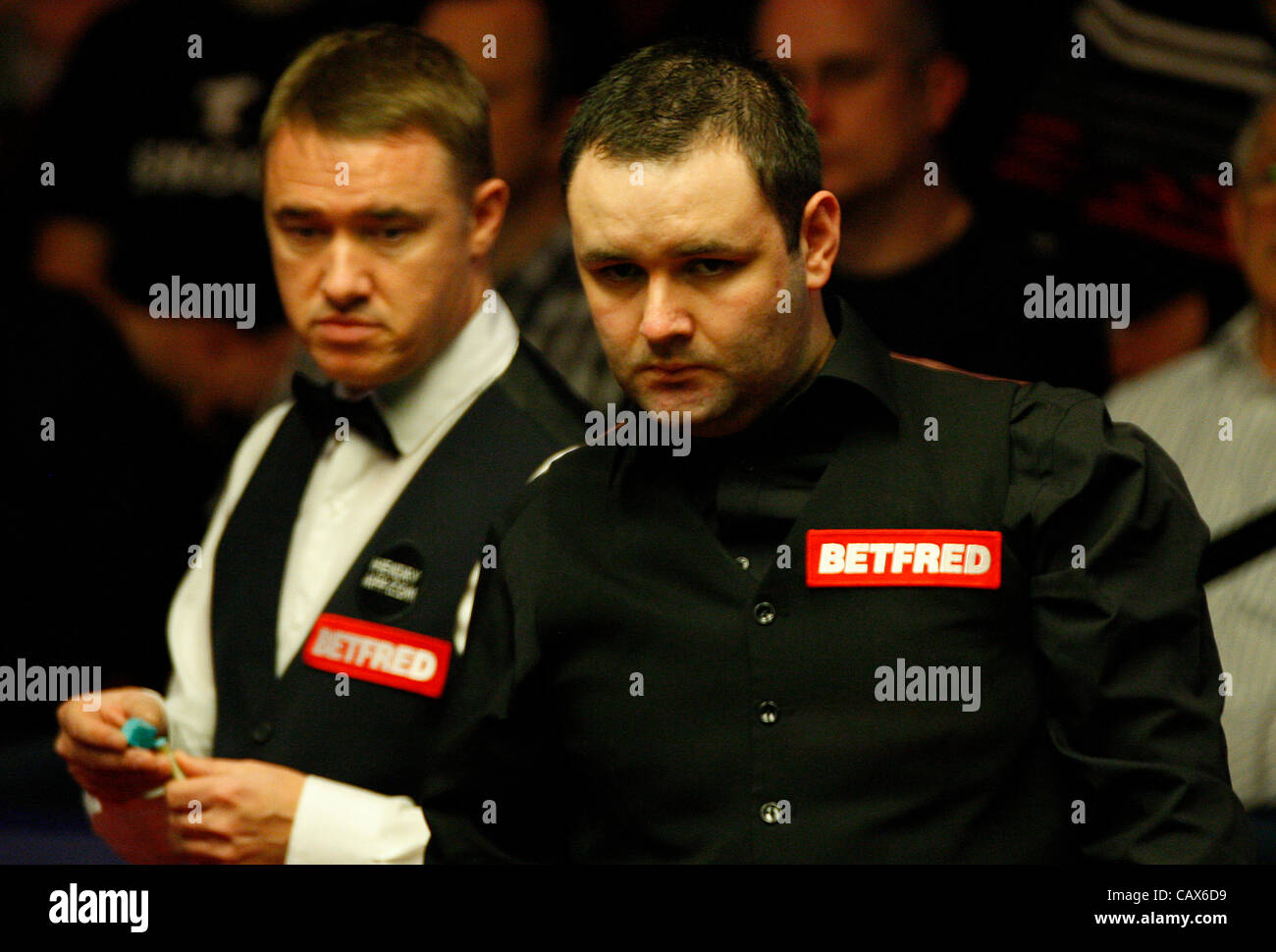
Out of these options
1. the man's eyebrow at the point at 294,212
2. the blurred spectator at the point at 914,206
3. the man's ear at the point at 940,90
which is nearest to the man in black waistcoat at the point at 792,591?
the man's eyebrow at the point at 294,212

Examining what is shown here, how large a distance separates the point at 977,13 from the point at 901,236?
0.43 meters

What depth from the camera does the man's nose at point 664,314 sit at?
6.05 feet

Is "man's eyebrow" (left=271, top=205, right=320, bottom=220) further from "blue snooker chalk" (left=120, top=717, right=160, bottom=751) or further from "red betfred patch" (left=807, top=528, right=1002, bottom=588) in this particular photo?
"red betfred patch" (left=807, top=528, right=1002, bottom=588)

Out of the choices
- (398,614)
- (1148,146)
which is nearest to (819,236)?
(398,614)

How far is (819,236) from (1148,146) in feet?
3.42

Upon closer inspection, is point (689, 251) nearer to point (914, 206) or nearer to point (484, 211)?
point (484, 211)

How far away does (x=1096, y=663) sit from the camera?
5.81 ft

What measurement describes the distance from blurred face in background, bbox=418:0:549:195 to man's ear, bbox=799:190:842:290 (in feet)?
3.16

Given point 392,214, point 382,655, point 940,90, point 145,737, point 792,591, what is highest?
point 940,90

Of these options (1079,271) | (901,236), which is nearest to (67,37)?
(901,236)

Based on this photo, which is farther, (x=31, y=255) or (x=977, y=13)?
(x=31, y=255)

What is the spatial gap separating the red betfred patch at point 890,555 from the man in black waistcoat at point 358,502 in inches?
24.5

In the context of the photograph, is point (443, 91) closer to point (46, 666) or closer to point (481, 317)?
point (481, 317)

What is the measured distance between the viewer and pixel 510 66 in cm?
276
